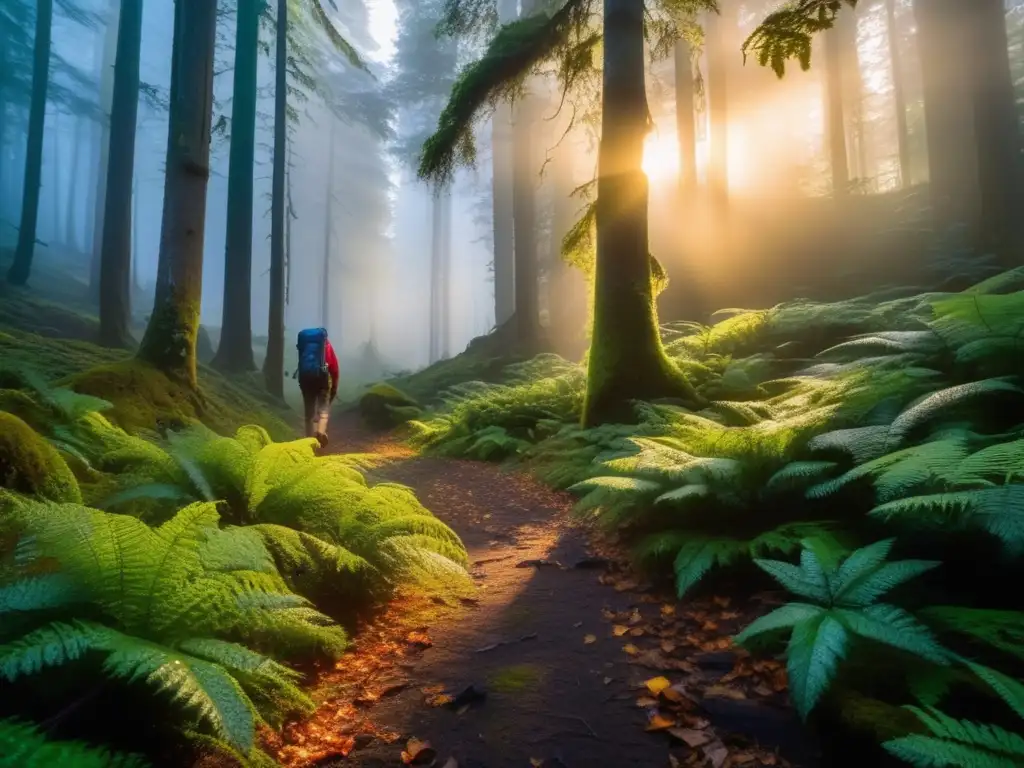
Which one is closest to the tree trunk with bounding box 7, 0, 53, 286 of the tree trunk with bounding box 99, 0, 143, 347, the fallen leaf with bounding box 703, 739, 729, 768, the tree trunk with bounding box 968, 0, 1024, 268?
the tree trunk with bounding box 99, 0, 143, 347

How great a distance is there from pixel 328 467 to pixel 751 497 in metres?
2.81

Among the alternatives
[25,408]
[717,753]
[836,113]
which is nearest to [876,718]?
[717,753]

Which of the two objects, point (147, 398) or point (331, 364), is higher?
point (331, 364)

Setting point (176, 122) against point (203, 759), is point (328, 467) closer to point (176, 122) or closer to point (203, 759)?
point (203, 759)

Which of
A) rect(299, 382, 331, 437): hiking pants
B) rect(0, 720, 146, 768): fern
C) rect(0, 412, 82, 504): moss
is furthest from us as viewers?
rect(299, 382, 331, 437): hiking pants

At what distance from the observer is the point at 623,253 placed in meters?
7.18

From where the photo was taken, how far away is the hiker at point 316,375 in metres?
8.56

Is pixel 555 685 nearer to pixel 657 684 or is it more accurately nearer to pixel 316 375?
pixel 657 684

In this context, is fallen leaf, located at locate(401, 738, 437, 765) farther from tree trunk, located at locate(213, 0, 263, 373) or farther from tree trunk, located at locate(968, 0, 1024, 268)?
tree trunk, located at locate(213, 0, 263, 373)

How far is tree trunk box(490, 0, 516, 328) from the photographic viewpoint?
2342 cm

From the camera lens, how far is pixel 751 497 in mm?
3330

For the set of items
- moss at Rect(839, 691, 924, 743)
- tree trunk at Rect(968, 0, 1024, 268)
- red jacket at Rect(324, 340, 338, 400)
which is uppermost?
tree trunk at Rect(968, 0, 1024, 268)

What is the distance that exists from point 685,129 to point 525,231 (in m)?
6.82

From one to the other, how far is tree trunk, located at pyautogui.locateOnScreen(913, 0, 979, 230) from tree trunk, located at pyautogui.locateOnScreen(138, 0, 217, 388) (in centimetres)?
1756
